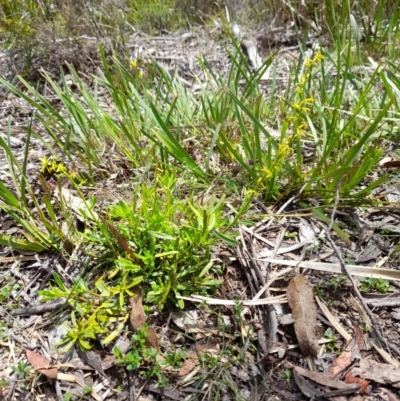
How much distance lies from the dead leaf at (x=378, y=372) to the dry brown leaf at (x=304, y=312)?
0.13m

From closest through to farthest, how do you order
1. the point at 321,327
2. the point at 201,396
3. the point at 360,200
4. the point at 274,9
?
the point at 201,396 < the point at 321,327 < the point at 360,200 < the point at 274,9

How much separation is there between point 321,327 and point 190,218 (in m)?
0.56

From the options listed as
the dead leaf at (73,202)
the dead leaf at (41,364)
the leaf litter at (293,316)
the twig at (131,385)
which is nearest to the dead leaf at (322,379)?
the leaf litter at (293,316)

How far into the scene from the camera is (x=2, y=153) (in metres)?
2.09

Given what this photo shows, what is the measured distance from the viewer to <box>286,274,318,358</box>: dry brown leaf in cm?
126

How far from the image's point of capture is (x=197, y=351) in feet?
4.25

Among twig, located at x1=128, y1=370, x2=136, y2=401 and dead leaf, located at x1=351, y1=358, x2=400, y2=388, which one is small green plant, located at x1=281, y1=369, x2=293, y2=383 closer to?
dead leaf, located at x1=351, y1=358, x2=400, y2=388

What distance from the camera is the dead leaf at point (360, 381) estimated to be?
118cm

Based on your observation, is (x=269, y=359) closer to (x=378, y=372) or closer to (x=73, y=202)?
(x=378, y=372)

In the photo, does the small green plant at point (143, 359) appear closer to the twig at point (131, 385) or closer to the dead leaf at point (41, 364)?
the twig at point (131, 385)

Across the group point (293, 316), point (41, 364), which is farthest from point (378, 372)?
point (41, 364)

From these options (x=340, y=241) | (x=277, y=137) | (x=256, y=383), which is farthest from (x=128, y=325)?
(x=277, y=137)

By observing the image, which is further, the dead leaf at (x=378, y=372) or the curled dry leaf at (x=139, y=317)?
the curled dry leaf at (x=139, y=317)

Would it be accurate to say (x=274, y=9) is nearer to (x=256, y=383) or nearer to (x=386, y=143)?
(x=386, y=143)
